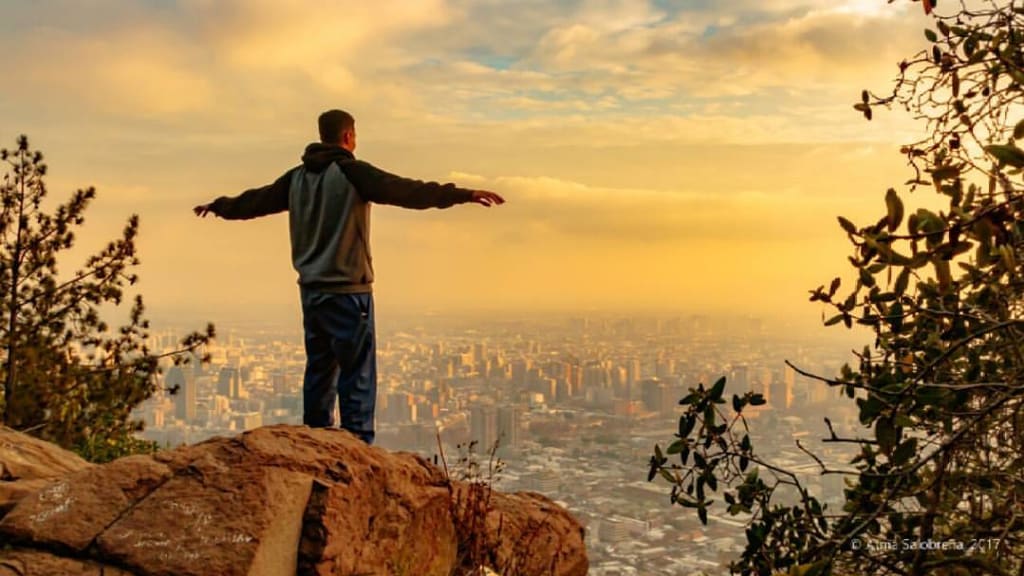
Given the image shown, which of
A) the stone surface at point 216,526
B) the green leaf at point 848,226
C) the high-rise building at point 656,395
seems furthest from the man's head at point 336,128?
the high-rise building at point 656,395

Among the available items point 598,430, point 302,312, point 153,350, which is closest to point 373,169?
point 302,312

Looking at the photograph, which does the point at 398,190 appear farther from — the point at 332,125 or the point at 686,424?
the point at 686,424

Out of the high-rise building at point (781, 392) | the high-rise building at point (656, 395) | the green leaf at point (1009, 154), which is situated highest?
the green leaf at point (1009, 154)

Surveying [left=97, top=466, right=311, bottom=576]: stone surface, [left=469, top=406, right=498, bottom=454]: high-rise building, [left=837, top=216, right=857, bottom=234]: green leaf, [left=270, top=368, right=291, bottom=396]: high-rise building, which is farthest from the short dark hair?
[left=270, top=368, right=291, bottom=396]: high-rise building

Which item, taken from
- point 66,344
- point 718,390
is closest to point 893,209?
point 718,390

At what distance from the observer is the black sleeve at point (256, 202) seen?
7.37 meters

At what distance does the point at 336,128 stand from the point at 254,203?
894 mm

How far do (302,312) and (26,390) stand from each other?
5.89 m

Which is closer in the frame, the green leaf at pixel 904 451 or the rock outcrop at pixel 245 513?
the green leaf at pixel 904 451

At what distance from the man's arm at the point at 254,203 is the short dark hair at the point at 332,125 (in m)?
0.43

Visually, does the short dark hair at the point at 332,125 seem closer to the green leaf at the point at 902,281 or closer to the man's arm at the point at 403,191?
the man's arm at the point at 403,191

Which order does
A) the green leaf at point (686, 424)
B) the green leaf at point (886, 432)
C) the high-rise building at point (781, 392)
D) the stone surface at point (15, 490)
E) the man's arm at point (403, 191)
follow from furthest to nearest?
the high-rise building at point (781, 392), the man's arm at point (403, 191), the stone surface at point (15, 490), the green leaf at point (686, 424), the green leaf at point (886, 432)

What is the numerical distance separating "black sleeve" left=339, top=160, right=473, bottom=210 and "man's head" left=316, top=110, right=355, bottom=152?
267 millimetres

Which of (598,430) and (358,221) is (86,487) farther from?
(598,430)
